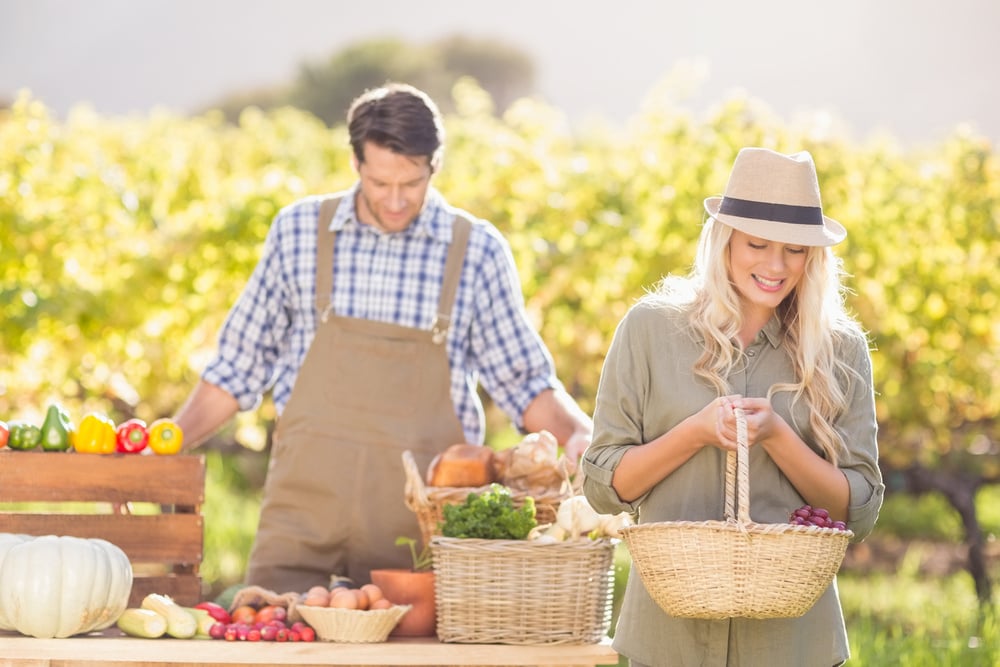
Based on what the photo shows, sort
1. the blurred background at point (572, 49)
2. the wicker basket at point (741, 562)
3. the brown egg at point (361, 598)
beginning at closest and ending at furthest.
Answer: the wicker basket at point (741, 562)
the brown egg at point (361, 598)
the blurred background at point (572, 49)

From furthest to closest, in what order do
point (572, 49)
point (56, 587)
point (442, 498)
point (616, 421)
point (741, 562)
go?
point (572, 49)
point (442, 498)
point (56, 587)
point (616, 421)
point (741, 562)

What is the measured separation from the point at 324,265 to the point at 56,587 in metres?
1.14

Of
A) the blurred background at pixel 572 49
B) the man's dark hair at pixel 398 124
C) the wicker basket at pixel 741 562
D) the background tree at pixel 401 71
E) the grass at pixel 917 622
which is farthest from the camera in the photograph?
the background tree at pixel 401 71

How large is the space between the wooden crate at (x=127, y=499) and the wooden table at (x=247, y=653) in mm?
368

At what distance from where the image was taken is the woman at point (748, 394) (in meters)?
2.53

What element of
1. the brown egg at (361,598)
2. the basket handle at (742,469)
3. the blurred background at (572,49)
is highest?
the blurred background at (572,49)

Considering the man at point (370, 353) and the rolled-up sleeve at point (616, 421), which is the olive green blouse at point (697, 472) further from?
the man at point (370, 353)

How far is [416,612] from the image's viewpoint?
2.90 m

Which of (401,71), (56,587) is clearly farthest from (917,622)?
(401,71)

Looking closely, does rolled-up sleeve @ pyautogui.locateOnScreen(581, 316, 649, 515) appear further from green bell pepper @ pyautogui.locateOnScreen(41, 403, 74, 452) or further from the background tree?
the background tree

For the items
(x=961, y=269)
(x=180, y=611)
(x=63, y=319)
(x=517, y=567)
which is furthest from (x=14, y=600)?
(x=961, y=269)

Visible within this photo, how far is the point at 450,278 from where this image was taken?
351 cm

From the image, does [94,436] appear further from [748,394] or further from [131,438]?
[748,394]

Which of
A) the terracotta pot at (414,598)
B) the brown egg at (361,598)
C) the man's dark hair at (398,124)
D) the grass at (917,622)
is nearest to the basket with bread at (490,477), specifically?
the terracotta pot at (414,598)
